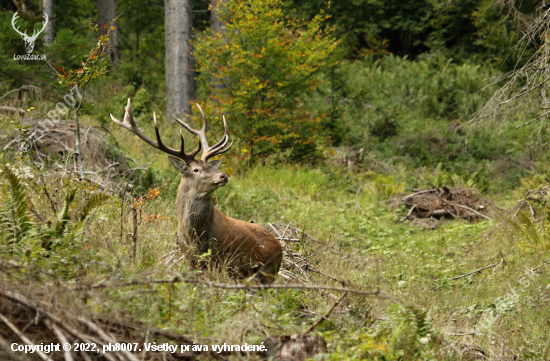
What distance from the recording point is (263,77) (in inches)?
496

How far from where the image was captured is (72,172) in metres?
7.09

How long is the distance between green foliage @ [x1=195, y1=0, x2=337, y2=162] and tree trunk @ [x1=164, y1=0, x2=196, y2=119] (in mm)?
1850

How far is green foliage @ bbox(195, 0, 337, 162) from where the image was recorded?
1212cm

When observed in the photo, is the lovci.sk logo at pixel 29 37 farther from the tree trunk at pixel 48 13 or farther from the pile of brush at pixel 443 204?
the pile of brush at pixel 443 204

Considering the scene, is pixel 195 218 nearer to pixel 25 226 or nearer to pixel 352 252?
pixel 25 226

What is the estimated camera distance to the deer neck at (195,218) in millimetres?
5641

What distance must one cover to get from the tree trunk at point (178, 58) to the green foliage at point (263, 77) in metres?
1.85

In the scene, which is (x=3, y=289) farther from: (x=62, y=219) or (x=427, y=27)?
(x=427, y=27)

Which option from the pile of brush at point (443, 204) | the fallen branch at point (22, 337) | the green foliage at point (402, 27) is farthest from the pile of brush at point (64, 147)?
the green foliage at point (402, 27)

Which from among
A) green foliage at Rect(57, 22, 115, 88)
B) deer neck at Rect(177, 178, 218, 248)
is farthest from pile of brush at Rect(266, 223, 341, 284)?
green foliage at Rect(57, 22, 115, 88)

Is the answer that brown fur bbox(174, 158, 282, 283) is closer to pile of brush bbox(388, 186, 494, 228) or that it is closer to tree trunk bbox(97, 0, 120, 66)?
pile of brush bbox(388, 186, 494, 228)

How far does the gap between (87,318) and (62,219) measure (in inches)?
64.5

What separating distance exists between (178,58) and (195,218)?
10.1 metres

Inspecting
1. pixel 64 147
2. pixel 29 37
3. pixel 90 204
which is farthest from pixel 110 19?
pixel 90 204
